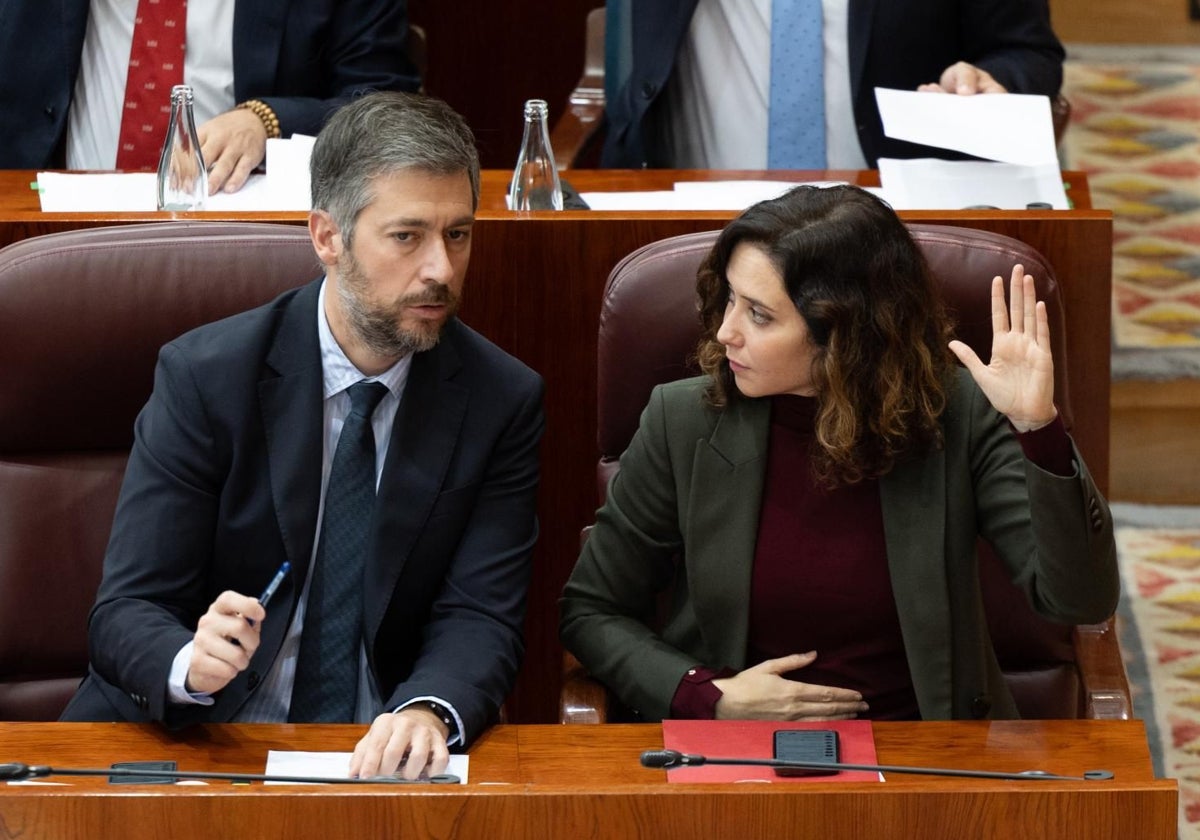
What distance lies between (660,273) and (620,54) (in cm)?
105

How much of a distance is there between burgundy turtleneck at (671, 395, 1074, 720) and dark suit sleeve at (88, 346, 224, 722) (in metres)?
0.45

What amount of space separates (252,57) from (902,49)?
0.90 meters

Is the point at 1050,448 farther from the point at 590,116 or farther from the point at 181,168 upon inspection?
the point at 590,116

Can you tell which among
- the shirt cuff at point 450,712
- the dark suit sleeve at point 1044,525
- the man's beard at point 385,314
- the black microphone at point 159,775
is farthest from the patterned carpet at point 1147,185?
the black microphone at point 159,775

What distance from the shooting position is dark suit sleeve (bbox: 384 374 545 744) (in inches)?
63.9

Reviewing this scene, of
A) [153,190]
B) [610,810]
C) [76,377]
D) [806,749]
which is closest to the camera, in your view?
[610,810]

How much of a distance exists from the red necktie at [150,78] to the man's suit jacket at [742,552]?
1.10 metres

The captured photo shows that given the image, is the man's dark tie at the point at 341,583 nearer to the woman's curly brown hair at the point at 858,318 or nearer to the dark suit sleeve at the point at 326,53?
the woman's curly brown hair at the point at 858,318

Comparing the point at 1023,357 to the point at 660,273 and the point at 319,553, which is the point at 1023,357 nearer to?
the point at 660,273

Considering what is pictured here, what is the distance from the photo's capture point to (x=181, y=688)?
1464 millimetres

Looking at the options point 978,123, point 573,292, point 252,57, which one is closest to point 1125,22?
point 978,123

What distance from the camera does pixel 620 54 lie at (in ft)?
8.93

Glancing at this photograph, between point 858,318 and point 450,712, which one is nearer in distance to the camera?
point 450,712

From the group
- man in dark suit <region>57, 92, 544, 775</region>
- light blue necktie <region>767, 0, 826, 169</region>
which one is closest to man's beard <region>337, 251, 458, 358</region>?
man in dark suit <region>57, 92, 544, 775</region>
